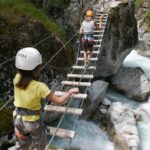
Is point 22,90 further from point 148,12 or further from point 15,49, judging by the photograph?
point 148,12

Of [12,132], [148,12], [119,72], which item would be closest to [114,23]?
[119,72]

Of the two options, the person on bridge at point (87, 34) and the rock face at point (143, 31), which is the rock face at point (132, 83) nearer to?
the person on bridge at point (87, 34)

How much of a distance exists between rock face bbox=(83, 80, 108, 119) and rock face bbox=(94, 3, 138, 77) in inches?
66.3

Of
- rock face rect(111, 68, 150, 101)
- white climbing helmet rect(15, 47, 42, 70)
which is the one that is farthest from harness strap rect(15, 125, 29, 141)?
rock face rect(111, 68, 150, 101)

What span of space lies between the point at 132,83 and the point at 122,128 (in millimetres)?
4411

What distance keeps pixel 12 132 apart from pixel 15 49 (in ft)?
8.12

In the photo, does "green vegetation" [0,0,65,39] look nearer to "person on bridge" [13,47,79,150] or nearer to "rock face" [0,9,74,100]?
"rock face" [0,9,74,100]

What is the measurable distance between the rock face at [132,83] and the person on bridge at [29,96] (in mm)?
11091

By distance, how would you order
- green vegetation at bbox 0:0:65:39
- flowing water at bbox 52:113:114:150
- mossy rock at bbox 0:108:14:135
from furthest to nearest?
flowing water at bbox 52:113:114:150 < green vegetation at bbox 0:0:65:39 < mossy rock at bbox 0:108:14:135

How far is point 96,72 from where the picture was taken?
50.2ft

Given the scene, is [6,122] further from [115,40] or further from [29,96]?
[115,40]

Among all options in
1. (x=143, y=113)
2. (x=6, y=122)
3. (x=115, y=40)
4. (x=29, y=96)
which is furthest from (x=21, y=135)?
(x=115, y=40)

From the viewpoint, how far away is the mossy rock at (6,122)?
27.9 ft

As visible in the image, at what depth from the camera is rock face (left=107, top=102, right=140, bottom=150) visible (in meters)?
11.4
